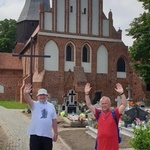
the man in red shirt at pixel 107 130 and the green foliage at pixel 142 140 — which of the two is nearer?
the man in red shirt at pixel 107 130

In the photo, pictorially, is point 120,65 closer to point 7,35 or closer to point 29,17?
point 29,17

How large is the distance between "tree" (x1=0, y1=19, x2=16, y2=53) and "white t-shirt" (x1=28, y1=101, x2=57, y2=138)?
4858cm

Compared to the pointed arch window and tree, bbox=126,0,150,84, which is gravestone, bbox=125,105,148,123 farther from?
the pointed arch window

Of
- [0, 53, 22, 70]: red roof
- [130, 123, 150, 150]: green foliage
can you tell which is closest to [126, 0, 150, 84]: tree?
[0, 53, 22, 70]: red roof

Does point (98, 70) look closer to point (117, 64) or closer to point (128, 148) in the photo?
point (117, 64)

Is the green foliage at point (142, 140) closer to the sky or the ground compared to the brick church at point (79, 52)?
closer to the ground

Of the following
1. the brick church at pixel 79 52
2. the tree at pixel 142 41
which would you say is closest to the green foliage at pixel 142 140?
the tree at pixel 142 41

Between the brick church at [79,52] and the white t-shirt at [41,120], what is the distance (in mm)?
25282

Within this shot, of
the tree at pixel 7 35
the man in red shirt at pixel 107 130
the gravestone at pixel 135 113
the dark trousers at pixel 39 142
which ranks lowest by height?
the gravestone at pixel 135 113

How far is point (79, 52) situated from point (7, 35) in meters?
24.4

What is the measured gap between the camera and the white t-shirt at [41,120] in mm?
6121

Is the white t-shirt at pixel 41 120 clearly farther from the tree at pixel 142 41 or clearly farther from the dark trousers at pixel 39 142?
the tree at pixel 142 41

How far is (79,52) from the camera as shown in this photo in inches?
1332

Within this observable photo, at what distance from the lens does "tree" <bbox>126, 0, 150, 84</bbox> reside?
2727 cm
